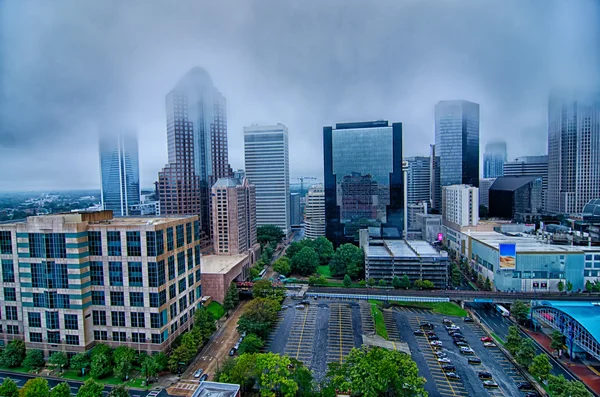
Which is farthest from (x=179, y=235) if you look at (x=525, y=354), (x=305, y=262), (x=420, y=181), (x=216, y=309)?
(x=420, y=181)

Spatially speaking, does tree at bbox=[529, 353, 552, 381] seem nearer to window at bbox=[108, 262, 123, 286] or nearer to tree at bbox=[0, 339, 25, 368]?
window at bbox=[108, 262, 123, 286]

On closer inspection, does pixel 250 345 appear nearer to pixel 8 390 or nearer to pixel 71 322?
pixel 71 322

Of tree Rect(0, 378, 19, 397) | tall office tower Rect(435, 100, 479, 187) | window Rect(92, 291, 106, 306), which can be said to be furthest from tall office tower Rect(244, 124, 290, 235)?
tree Rect(0, 378, 19, 397)

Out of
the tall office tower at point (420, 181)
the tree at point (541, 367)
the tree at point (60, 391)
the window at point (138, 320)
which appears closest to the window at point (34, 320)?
the window at point (138, 320)

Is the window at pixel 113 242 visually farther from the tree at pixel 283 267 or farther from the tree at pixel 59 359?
the tree at pixel 283 267

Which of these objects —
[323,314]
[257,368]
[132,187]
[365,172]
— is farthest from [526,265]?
[132,187]

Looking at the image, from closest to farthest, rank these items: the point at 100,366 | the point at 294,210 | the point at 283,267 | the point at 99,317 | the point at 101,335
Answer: the point at 100,366, the point at 99,317, the point at 101,335, the point at 283,267, the point at 294,210

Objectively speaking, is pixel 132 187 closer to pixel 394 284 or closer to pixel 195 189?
pixel 195 189
